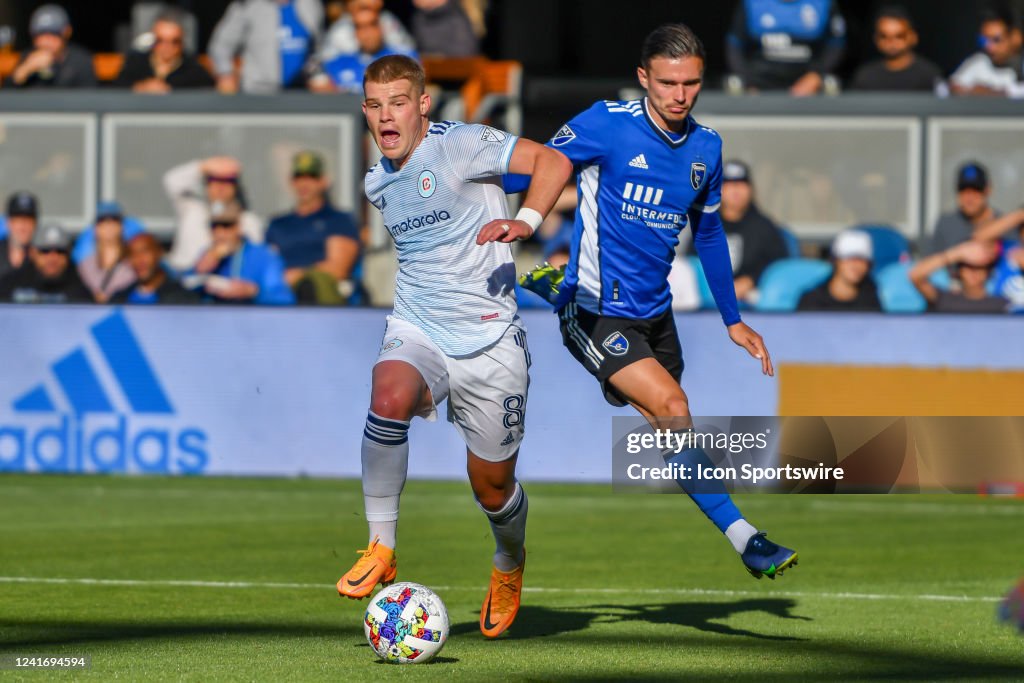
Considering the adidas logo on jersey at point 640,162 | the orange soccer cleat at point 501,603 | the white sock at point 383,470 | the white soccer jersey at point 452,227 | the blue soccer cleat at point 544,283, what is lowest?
the orange soccer cleat at point 501,603

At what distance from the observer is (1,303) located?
13867 mm

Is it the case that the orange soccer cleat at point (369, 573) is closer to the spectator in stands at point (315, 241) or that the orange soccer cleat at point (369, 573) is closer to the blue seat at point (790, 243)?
the spectator in stands at point (315, 241)

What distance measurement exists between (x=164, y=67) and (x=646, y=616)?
10150 millimetres

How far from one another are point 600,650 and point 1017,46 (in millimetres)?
11079

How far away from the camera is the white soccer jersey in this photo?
22.6 feet

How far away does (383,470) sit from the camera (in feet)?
22.1

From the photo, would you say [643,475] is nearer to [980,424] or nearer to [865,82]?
[980,424]

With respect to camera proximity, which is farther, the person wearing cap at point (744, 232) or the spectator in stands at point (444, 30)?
the spectator in stands at point (444, 30)

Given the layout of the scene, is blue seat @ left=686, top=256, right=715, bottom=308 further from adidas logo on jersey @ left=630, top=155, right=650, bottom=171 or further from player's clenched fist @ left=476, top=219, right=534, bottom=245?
player's clenched fist @ left=476, top=219, right=534, bottom=245

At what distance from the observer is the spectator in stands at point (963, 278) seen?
44.5 ft

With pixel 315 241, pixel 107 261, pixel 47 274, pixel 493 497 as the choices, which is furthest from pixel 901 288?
pixel 493 497

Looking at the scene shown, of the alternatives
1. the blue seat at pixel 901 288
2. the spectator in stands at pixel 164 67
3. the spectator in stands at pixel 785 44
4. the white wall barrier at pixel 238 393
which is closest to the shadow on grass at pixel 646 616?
the white wall barrier at pixel 238 393

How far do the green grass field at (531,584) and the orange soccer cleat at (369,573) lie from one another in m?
0.27

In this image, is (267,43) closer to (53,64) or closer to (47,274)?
(53,64)
